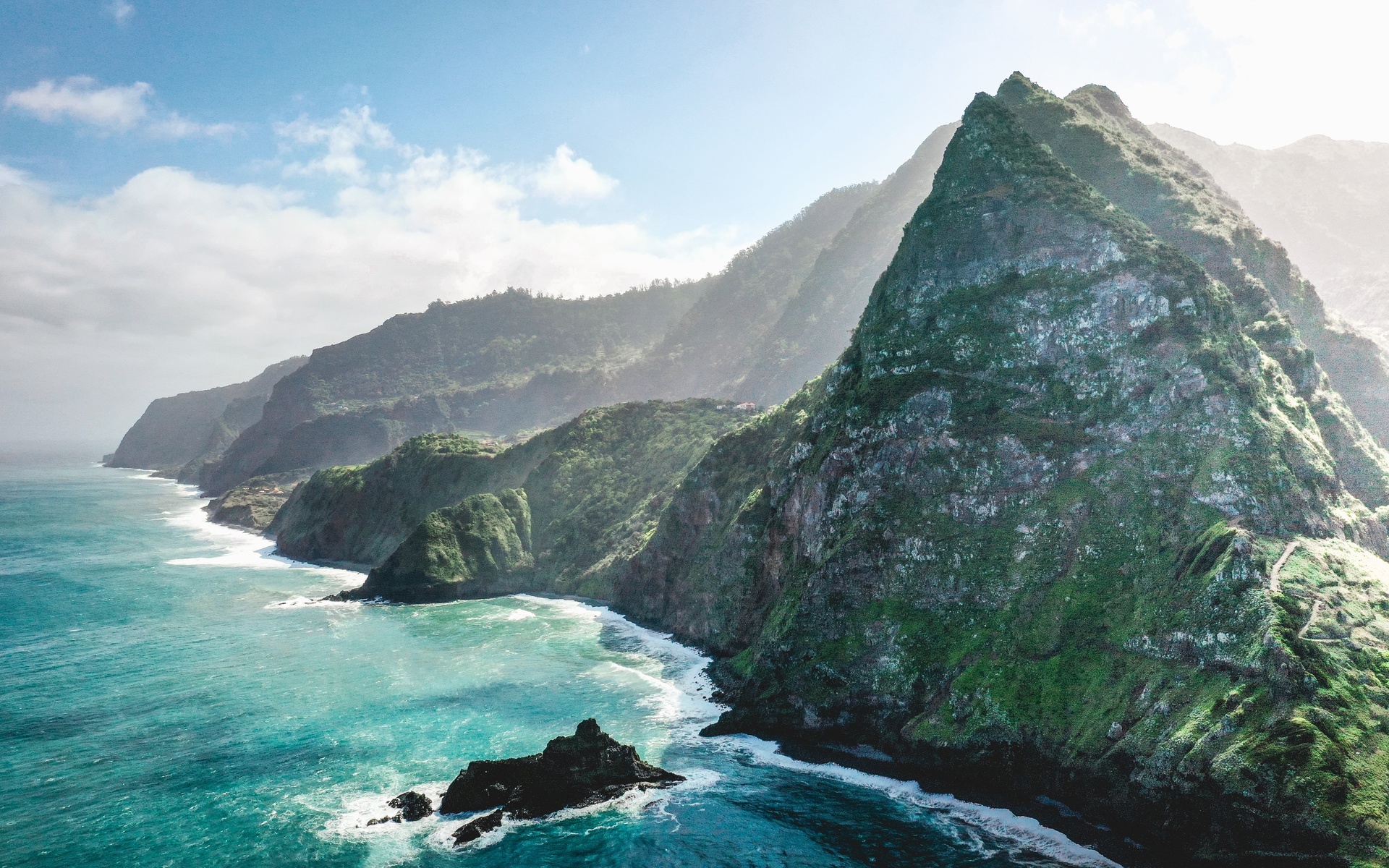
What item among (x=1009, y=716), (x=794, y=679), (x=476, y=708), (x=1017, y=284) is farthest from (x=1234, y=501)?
(x=476, y=708)

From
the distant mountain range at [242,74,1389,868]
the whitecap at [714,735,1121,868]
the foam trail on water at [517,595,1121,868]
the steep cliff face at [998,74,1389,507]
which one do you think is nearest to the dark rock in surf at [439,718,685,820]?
the whitecap at [714,735,1121,868]

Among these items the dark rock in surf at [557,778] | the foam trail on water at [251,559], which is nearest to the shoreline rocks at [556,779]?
the dark rock in surf at [557,778]

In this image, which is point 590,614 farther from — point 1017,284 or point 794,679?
point 1017,284

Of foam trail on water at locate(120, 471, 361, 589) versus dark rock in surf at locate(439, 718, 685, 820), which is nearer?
dark rock in surf at locate(439, 718, 685, 820)

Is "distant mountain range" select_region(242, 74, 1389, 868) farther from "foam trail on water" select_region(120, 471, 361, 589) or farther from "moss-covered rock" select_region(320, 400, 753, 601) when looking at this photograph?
"foam trail on water" select_region(120, 471, 361, 589)

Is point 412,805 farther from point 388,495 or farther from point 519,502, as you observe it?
point 388,495

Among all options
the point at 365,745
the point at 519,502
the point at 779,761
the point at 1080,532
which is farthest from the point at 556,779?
the point at 519,502
